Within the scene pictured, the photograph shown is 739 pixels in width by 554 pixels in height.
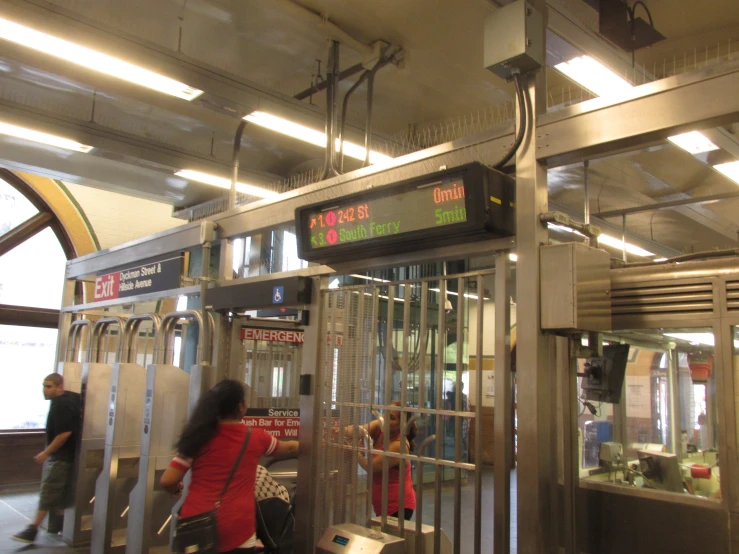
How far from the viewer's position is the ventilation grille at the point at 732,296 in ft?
9.46

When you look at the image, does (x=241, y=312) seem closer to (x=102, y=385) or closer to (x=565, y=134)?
(x=102, y=385)

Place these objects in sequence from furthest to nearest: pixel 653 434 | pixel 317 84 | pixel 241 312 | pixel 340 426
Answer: pixel 317 84 → pixel 241 312 → pixel 653 434 → pixel 340 426

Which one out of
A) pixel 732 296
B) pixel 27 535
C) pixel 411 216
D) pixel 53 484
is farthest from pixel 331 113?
pixel 27 535

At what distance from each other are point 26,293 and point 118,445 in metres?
4.74

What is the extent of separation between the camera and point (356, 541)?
3057 millimetres

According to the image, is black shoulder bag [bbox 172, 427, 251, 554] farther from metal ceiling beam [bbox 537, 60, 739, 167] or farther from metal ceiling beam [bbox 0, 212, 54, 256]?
metal ceiling beam [bbox 0, 212, 54, 256]

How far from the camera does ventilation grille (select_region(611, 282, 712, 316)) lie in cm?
300

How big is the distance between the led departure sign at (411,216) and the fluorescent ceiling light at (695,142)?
82.6 inches

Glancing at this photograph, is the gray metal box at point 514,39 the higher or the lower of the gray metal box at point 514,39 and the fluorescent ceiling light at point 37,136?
the lower

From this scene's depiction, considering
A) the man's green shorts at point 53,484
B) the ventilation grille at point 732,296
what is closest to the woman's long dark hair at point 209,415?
the ventilation grille at point 732,296

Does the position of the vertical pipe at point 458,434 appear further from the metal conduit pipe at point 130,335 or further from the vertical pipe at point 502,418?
the metal conduit pipe at point 130,335

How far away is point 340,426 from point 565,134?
194 centimetres

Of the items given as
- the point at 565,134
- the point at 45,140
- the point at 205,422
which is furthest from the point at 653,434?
the point at 45,140

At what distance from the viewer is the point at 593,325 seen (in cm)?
265
